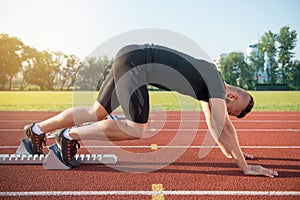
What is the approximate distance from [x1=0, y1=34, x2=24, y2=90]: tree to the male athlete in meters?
36.9

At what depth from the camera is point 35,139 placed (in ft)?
13.0

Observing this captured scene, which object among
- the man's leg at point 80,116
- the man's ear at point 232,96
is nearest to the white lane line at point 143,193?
the man's leg at point 80,116

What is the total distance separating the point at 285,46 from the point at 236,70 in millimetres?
9742

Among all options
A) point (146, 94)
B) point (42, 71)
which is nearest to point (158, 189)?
Result: point (146, 94)

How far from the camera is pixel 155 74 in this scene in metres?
3.34

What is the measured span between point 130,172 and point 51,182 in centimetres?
90

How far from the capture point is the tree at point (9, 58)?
121ft

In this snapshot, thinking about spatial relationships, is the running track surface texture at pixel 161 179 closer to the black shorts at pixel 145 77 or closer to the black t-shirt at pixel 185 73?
the black shorts at pixel 145 77

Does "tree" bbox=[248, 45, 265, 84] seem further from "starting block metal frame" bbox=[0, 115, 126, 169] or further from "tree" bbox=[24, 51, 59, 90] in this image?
"starting block metal frame" bbox=[0, 115, 126, 169]

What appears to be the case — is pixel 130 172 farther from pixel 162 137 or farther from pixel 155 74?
pixel 162 137

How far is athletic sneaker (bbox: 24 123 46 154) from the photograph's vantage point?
3916 millimetres

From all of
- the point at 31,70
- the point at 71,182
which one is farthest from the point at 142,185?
the point at 31,70

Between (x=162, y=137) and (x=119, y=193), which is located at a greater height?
(x=119, y=193)

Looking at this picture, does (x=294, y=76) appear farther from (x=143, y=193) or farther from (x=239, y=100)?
(x=143, y=193)
